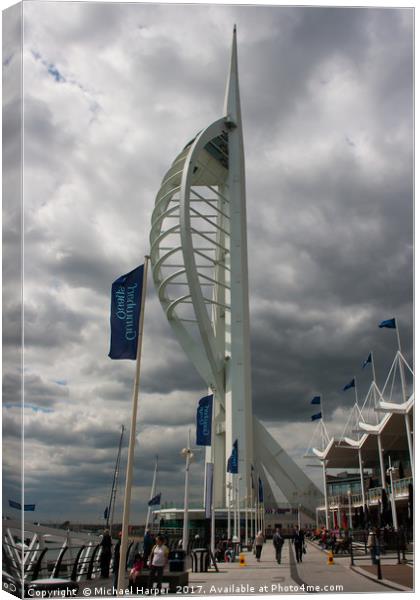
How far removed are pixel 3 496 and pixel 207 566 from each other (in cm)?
653

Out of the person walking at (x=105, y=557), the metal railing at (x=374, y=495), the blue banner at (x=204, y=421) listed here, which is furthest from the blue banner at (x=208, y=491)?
the metal railing at (x=374, y=495)

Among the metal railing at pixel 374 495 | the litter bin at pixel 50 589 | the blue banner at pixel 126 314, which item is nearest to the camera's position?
the litter bin at pixel 50 589

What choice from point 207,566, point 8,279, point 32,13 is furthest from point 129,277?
point 207,566

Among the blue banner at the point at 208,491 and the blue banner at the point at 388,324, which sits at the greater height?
the blue banner at the point at 388,324

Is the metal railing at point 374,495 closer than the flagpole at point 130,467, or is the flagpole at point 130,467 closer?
the flagpole at point 130,467

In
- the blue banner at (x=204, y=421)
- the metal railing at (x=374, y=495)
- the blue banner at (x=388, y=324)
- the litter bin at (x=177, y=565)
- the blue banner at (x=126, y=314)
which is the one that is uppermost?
the blue banner at (x=388, y=324)

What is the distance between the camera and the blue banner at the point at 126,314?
11.5 m

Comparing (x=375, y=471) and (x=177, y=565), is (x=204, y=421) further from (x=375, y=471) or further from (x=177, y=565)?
(x=375, y=471)

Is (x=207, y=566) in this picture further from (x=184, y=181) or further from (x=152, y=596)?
(x=184, y=181)

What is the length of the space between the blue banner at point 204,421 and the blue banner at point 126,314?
9.57 meters

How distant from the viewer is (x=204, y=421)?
2052 centimetres

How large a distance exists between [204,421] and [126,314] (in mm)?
9759

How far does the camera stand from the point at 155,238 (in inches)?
1724

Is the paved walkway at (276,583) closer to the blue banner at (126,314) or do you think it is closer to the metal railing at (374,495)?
the blue banner at (126,314)
